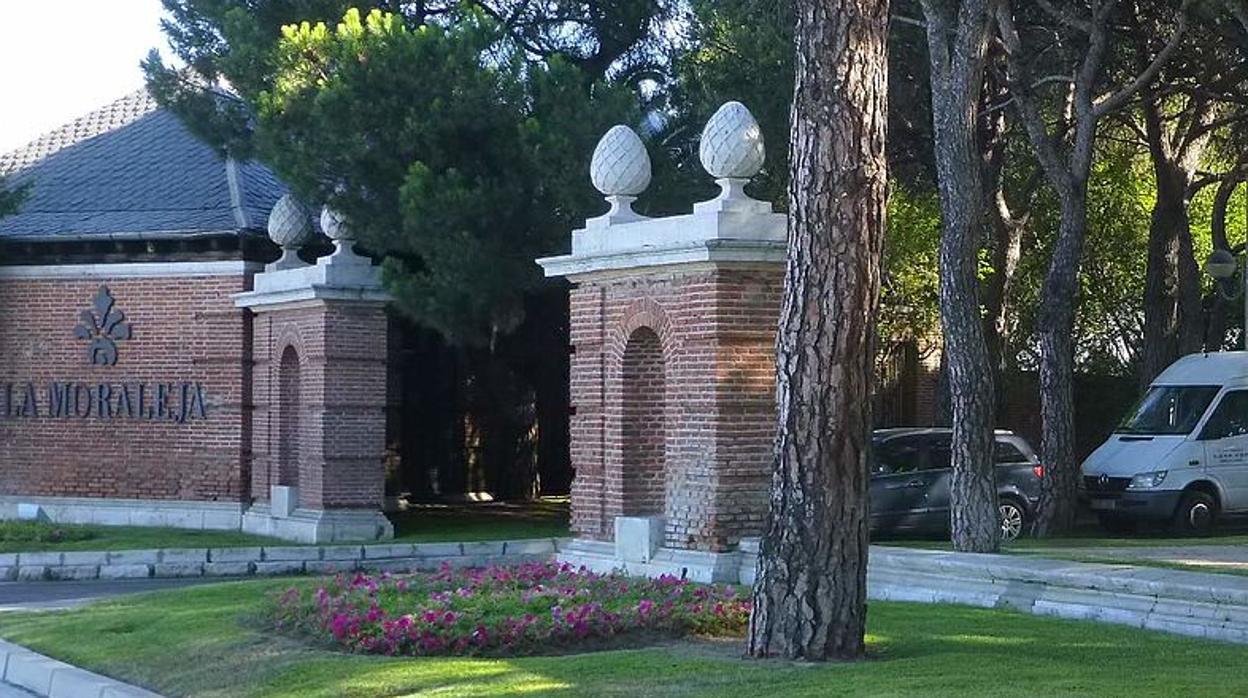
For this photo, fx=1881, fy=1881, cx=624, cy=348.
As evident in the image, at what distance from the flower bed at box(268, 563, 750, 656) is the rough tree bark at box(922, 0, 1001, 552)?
9.52ft

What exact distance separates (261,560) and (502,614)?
32.8 ft

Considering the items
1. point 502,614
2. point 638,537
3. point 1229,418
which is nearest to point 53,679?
point 502,614

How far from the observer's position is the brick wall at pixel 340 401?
23.7 metres

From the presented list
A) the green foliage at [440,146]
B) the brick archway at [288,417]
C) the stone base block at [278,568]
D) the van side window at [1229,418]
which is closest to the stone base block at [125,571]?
the stone base block at [278,568]

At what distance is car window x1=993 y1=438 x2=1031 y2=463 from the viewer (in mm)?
23469

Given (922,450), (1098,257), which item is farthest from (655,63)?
(1098,257)

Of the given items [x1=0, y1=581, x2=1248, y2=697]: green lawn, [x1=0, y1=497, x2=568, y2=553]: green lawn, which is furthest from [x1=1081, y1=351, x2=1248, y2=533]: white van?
[x1=0, y1=581, x2=1248, y2=697]: green lawn

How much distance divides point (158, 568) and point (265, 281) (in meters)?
4.73

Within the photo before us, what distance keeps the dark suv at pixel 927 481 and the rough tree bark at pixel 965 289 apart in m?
5.44

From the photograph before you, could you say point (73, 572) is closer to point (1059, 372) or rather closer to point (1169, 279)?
point (1059, 372)

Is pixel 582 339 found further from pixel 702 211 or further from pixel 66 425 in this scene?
pixel 66 425

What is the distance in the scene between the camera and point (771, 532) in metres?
11.4

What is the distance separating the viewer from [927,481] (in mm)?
22734

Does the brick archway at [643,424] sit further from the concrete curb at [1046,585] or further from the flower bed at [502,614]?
the flower bed at [502,614]
